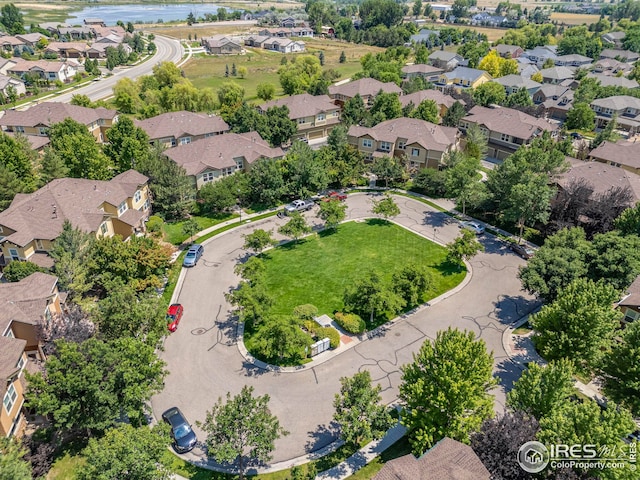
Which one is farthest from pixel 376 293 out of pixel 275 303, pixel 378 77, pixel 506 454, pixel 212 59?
pixel 212 59

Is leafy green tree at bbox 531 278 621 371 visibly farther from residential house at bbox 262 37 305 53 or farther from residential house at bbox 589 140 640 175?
residential house at bbox 262 37 305 53

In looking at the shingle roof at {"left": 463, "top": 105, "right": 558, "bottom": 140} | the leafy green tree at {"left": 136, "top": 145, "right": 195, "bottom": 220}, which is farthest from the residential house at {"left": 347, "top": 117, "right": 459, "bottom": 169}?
the leafy green tree at {"left": 136, "top": 145, "right": 195, "bottom": 220}

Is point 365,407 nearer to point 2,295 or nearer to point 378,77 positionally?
point 2,295

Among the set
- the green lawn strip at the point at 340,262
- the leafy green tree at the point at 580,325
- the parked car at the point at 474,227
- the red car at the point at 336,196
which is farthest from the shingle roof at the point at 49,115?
the leafy green tree at the point at 580,325

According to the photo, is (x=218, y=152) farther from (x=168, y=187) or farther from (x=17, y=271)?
(x=17, y=271)

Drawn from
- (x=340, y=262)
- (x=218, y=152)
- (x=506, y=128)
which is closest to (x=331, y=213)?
(x=340, y=262)

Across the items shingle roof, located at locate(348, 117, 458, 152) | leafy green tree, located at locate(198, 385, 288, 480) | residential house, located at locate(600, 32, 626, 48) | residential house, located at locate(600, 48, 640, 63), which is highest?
residential house, located at locate(600, 32, 626, 48)
